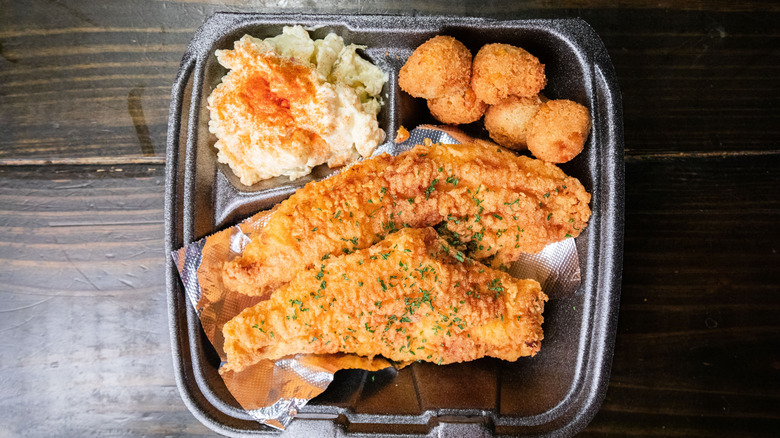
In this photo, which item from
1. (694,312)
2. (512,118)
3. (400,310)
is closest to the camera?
(400,310)

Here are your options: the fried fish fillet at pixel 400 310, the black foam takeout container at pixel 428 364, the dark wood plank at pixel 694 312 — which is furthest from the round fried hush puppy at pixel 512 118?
Result: the dark wood plank at pixel 694 312

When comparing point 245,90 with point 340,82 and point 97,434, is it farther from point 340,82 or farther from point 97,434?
point 97,434

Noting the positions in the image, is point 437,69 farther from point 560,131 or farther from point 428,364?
point 428,364

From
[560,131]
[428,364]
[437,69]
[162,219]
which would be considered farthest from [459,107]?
[162,219]

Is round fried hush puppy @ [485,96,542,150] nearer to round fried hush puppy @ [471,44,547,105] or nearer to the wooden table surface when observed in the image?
Result: round fried hush puppy @ [471,44,547,105]

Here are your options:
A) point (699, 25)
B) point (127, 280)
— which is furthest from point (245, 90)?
point (699, 25)

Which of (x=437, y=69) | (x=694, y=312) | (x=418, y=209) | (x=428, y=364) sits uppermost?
(x=437, y=69)
